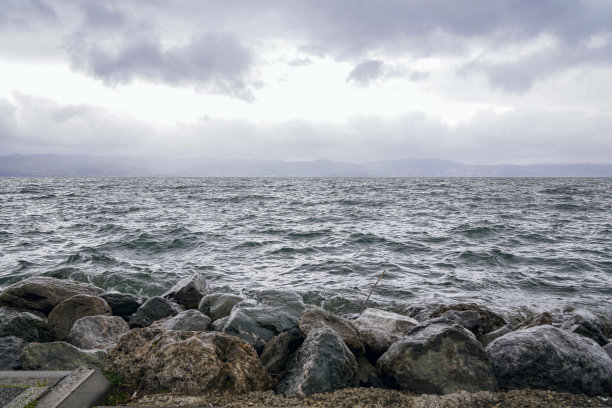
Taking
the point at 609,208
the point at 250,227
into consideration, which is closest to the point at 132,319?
the point at 250,227

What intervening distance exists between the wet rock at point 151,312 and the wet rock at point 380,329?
4592 millimetres

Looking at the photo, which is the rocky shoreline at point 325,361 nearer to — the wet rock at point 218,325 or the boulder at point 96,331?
the boulder at point 96,331

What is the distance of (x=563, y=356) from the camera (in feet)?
16.3

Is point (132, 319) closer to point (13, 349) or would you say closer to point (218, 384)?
point (13, 349)

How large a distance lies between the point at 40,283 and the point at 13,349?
387 centimetres

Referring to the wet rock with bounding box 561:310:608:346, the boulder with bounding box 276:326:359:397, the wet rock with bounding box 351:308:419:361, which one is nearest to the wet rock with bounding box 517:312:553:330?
the wet rock with bounding box 561:310:608:346

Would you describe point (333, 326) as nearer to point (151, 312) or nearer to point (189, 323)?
point (189, 323)

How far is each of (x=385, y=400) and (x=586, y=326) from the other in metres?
5.64

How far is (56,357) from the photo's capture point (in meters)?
5.40

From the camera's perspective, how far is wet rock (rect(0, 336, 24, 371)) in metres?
5.56

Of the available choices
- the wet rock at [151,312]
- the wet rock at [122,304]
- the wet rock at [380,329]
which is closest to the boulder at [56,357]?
the wet rock at [151,312]

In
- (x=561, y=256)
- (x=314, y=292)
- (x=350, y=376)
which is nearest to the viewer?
(x=350, y=376)

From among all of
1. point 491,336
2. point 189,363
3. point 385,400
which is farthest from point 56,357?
point 491,336

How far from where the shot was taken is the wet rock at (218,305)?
325 inches
